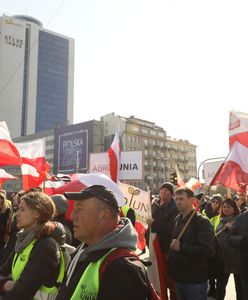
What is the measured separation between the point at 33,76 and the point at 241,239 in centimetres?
11980

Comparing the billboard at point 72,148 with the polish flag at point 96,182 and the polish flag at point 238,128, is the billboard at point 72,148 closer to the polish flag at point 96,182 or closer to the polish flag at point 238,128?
the polish flag at point 238,128

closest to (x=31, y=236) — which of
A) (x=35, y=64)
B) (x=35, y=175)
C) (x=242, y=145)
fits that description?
(x=242, y=145)

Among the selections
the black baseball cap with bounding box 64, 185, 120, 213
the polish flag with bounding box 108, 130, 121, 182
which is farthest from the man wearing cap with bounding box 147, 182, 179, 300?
the black baseball cap with bounding box 64, 185, 120, 213

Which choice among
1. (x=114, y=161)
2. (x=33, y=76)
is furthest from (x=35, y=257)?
(x=33, y=76)

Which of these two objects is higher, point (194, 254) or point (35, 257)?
point (35, 257)

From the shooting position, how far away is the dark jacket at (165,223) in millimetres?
5621

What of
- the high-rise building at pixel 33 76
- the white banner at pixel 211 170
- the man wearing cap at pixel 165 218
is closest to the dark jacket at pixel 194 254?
the man wearing cap at pixel 165 218

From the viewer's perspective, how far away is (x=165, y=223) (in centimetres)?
568

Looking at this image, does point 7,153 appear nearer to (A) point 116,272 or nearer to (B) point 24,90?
(A) point 116,272

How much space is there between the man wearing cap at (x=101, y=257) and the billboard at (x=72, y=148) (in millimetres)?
63910

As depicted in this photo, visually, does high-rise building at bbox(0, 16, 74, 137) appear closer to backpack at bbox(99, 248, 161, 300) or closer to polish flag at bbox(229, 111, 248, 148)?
polish flag at bbox(229, 111, 248, 148)

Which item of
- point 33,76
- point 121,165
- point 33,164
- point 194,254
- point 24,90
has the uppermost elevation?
point 33,76

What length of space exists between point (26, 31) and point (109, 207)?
125256 mm

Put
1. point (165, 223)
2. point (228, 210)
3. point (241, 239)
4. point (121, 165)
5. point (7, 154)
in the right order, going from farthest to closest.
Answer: point (121, 165) → point (7, 154) → point (228, 210) → point (165, 223) → point (241, 239)
